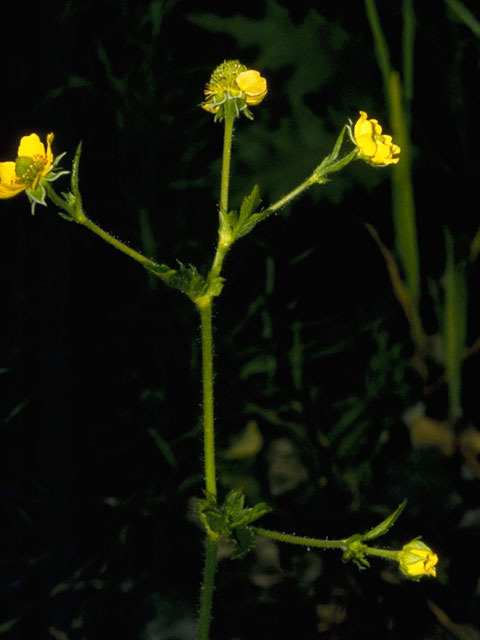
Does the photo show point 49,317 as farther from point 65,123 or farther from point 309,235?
point 309,235

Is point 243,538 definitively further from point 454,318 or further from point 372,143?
point 454,318

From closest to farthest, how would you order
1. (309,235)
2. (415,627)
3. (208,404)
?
(208,404) → (415,627) → (309,235)

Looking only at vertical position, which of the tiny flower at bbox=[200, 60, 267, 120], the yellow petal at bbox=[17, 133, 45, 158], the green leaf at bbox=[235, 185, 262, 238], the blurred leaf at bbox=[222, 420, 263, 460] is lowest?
the blurred leaf at bbox=[222, 420, 263, 460]

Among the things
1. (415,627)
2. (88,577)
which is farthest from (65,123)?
(415,627)

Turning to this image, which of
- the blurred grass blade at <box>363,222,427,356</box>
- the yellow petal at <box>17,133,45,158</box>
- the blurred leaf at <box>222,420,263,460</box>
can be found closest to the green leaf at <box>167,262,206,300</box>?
the yellow petal at <box>17,133,45,158</box>

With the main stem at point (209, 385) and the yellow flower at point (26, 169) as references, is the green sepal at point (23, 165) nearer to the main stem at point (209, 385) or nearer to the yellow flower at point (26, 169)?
the yellow flower at point (26, 169)

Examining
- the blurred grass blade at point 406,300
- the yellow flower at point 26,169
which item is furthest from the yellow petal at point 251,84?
the blurred grass blade at point 406,300

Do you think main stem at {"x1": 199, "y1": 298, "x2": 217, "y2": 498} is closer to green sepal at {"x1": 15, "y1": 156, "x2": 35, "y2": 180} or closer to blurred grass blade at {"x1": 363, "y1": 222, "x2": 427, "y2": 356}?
green sepal at {"x1": 15, "y1": 156, "x2": 35, "y2": 180}

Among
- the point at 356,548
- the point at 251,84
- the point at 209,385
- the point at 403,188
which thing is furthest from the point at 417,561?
the point at 403,188
